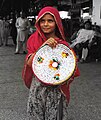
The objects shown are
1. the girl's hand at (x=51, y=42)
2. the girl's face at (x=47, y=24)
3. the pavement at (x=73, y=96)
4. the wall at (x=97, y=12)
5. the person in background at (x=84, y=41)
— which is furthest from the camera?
the wall at (x=97, y=12)

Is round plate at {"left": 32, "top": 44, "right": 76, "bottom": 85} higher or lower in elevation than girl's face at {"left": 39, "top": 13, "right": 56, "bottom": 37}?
lower

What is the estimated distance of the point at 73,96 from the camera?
19.9 feet

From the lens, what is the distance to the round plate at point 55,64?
3006 millimetres

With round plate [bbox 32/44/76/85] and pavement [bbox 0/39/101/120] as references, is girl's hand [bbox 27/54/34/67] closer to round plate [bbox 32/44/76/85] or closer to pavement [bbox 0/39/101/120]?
round plate [bbox 32/44/76/85]

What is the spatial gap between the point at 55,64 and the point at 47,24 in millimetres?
403

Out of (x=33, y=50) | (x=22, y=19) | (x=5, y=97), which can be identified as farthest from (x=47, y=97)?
(x=22, y=19)

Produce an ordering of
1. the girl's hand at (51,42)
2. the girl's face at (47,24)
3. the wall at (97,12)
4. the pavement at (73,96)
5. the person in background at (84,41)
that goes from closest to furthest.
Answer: the girl's hand at (51,42)
the girl's face at (47,24)
the pavement at (73,96)
the person in background at (84,41)
the wall at (97,12)

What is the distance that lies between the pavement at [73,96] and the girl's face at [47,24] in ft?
6.85

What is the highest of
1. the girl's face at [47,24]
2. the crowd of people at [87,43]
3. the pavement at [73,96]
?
the girl's face at [47,24]

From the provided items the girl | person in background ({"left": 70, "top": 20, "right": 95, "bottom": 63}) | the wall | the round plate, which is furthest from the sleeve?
the wall

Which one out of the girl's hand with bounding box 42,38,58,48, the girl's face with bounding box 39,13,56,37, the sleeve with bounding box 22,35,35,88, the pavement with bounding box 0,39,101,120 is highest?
the girl's face with bounding box 39,13,56,37

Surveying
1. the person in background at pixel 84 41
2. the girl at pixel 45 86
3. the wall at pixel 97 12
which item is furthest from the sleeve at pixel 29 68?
the wall at pixel 97 12

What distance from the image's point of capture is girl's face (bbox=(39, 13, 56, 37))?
3.05 meters

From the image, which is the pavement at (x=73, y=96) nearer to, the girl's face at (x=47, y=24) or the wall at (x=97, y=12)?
the girl's face at (x=47, y=24)
